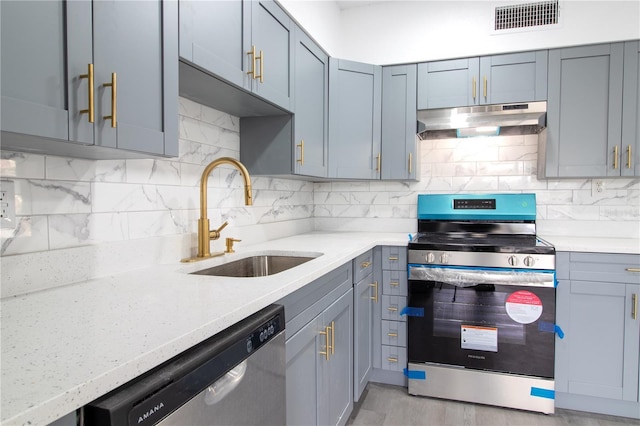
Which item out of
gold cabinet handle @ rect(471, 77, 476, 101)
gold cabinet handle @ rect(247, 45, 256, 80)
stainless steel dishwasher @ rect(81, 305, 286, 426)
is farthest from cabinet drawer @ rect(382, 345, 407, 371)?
gold cabinet handle @ rect(247, 45, 256, 80)

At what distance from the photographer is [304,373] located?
1.47m

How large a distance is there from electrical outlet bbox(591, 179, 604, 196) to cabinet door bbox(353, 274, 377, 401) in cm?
171

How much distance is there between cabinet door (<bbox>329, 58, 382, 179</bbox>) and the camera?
266 centimetres

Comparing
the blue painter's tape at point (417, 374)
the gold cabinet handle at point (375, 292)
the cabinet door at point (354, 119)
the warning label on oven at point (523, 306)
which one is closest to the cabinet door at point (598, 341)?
the warning label on oven at point (523, 306)

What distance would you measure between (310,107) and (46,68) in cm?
163

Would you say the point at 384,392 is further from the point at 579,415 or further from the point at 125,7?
the point at 125,7

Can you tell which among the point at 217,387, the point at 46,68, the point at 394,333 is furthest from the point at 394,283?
the point at 46,68

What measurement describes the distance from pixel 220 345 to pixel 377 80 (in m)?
2.46

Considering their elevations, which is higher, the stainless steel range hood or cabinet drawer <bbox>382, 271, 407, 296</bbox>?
the stainless steel range hood

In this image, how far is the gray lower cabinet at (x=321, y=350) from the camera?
1.38 metres

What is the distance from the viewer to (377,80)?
2877 mm

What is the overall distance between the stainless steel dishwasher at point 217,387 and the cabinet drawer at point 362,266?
983 mm

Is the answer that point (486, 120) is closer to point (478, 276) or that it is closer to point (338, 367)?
point (478, 276)

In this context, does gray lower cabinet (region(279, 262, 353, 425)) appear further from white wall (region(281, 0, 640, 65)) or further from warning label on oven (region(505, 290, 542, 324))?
white wall (region(281, 0, 640, 65))
